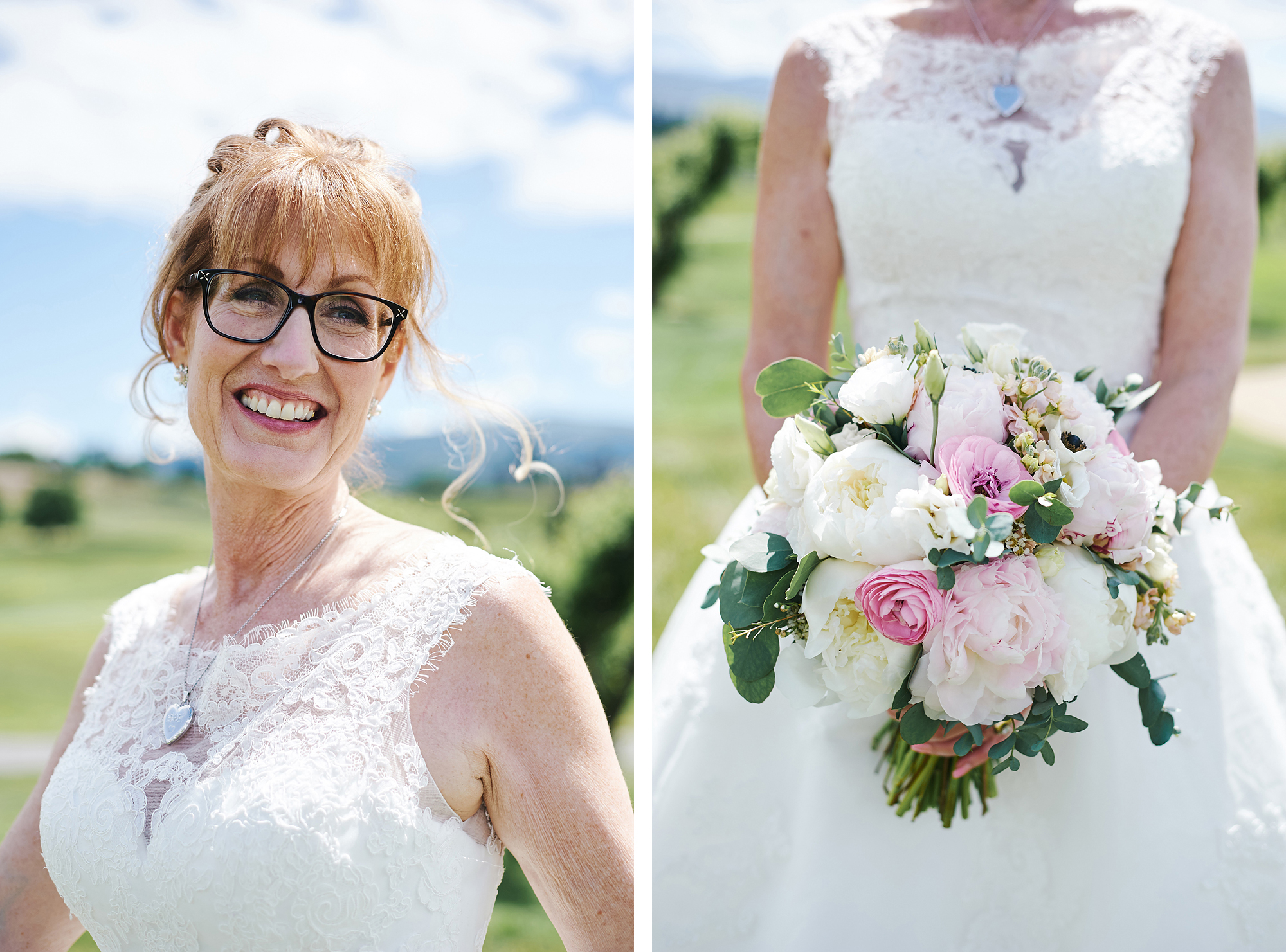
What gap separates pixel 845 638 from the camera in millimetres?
1400

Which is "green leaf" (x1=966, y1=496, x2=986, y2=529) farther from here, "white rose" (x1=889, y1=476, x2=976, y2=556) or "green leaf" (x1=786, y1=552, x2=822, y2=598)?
"green leaf" (x1=786, y1=552, x2=822, y2=598)

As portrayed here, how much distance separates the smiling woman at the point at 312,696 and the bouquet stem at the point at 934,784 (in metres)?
0.62

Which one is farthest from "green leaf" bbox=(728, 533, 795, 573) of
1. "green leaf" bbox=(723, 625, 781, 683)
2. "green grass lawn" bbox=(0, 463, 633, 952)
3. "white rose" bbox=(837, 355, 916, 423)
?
"green grass lawn" bbox=(0, 463, 633, 952)

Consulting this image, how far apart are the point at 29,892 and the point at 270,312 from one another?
1279mm

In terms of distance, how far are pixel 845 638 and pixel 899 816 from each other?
778 mm

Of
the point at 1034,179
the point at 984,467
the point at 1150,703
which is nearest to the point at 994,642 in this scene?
the point at 984,467

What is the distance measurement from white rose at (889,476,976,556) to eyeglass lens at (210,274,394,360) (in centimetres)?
106

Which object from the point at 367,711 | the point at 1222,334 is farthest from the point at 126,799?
the point at 1222,334

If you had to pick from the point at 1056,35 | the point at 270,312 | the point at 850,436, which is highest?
the point at 1056,35

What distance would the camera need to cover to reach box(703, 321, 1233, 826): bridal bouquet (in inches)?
52.2

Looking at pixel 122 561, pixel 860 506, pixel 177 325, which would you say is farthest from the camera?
pixel 122 561

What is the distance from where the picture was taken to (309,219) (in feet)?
5.76

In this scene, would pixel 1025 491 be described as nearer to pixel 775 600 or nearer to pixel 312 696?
pixel 775 600

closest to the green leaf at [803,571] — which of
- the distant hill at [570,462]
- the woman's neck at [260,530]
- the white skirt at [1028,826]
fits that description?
the white skirt at [1028,826]
